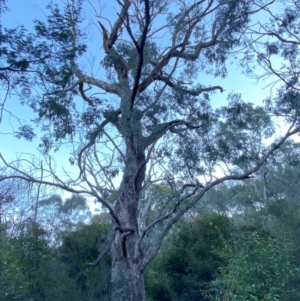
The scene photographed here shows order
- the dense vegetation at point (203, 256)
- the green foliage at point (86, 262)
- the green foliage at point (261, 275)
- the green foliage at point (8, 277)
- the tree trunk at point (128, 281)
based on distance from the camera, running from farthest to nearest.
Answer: the tree trunk at point (128, 281), the green foliage at point (86, 262), the dense vegetation at point (203, 256), the green foliage at point (261, 275), the green foliage at point (8, 277)

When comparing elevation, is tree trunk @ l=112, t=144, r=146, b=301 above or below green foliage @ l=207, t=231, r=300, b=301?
above

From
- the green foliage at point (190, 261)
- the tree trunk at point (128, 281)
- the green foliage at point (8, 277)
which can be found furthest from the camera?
the green foliage at point (190, 261)

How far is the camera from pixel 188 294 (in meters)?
14.9

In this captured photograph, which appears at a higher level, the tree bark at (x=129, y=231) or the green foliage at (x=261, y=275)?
the tree bark at (x=129, y=231)

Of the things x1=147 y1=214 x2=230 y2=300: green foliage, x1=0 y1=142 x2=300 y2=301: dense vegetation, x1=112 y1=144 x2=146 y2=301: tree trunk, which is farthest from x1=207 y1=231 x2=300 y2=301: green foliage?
x1=147 y1=214 x2=230 y2=300: green foliage

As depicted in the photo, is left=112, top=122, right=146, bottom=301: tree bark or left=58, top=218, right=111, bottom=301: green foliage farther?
left=112, top=122, right=146, bottom=301: tree bark

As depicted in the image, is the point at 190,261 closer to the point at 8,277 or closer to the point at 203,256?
the point at 203,256

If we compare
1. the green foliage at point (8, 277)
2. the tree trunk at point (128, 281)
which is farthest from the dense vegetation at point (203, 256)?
the tree trunk at point (128, 281)

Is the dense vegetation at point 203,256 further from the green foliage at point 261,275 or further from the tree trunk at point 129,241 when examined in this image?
the tree trunk at point 129,241

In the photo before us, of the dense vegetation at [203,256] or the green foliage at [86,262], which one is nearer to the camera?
the dense vegetation at [203,256]

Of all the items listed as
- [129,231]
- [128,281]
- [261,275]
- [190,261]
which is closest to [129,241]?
[128,281]

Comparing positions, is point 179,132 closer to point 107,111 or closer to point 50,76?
point 107,111

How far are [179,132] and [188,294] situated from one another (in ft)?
20.3

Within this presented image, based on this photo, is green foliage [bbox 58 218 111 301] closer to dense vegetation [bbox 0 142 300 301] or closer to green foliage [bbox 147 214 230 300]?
dense vegetation [bbox 0 142 300 301]
